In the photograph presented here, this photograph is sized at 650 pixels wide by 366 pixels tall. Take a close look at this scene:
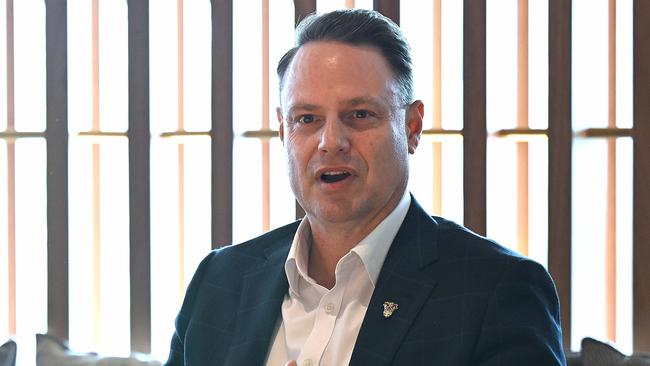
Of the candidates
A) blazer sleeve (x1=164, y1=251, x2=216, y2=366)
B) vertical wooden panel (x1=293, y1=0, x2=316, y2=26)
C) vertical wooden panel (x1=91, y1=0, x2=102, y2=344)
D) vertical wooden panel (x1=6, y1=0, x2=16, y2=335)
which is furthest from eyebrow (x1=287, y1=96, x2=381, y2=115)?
vertical wooden panel (x1=6, y1=0, x2=16, y2=335)

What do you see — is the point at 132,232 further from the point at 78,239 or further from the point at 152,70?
the point at 152,70

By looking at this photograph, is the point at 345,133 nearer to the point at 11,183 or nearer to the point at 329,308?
the point at 329,308

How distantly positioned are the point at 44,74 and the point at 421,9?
4.29 feet

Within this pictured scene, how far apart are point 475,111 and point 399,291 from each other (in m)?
1.09

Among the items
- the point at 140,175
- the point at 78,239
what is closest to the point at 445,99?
the point at 140,175

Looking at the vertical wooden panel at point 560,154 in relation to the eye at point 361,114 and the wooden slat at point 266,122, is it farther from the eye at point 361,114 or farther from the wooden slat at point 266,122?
the eye at point 361,114

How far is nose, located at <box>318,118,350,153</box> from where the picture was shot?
1731 millimetres

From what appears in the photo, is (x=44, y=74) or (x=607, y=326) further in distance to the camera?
(x=44, y=74)

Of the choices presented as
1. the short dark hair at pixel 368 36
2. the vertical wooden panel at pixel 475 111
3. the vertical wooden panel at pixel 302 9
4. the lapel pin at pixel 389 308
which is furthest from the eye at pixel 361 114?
the vertical wooden panel at pixel 302 9

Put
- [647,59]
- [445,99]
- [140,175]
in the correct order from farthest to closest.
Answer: [140,175] → [445,99] → [647,59]

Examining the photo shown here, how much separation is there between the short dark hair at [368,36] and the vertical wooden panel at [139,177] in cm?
123

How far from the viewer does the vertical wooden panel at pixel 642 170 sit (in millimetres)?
2594

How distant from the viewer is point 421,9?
2.81 metres

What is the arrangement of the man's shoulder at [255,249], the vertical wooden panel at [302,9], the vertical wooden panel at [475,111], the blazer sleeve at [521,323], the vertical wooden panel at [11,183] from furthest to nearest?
the vertical wooden panel at [11,183], the vertical wooden panel at [302,9], the vertical wooden panel at [475,111], the man's shoulder at [255,249], the blazer sleeve at [521,323]
